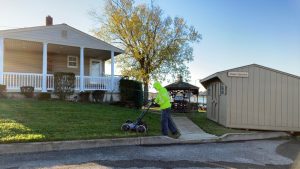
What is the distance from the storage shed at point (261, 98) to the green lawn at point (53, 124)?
372 cm

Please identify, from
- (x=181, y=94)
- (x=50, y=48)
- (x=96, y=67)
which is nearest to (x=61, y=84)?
(x=50, y=48)

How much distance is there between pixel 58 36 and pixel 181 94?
50.6ft

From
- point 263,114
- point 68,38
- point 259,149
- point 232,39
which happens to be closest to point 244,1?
point 232,39

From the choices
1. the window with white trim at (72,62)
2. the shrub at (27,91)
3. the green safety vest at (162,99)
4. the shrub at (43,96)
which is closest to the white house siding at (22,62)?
the window with white trim at (72,62)

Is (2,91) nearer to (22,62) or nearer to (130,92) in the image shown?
(22,62)

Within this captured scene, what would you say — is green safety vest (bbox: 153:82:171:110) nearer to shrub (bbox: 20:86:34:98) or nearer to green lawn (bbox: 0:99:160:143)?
green lawn (bbox: 0:99:160:143)

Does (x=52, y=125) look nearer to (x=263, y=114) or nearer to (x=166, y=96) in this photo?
(x=166, y=96)

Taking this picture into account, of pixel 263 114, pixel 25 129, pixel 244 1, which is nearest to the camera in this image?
pixel 25 129

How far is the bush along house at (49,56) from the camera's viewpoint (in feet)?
60.7

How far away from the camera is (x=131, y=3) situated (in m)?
A: 31.9

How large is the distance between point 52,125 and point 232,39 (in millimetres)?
14349

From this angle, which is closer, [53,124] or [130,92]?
[53,124]

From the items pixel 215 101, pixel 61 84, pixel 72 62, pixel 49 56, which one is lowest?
pixel 215 101

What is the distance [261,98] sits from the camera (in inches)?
518
